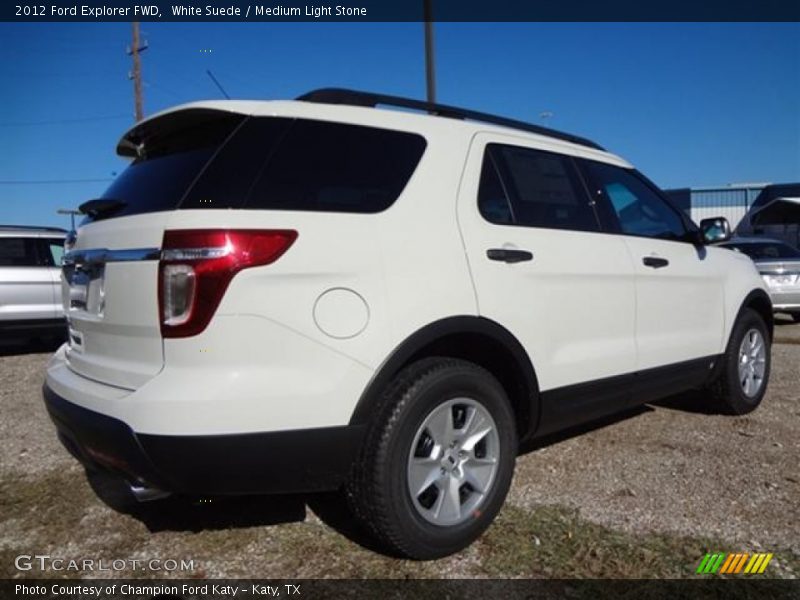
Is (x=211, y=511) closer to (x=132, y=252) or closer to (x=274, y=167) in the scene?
(x=132, y=252)

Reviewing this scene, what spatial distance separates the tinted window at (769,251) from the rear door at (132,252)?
1044cm

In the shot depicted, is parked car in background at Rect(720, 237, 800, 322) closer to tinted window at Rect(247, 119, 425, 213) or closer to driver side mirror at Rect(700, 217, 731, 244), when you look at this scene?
driver side mirror at Rect(700, 217, 731, 244)

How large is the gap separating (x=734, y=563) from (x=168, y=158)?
2852mm

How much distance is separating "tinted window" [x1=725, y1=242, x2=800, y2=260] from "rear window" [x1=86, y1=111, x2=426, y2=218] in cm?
992

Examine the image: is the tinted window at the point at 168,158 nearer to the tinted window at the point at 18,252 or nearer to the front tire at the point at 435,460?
the front tire at the point at 435,460

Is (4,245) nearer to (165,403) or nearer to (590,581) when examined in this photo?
(165,403)

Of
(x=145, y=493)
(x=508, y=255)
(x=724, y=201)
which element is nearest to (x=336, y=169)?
(x=508, y=255)

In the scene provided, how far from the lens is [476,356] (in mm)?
2910

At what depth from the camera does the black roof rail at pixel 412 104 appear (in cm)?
267

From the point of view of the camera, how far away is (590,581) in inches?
97.0

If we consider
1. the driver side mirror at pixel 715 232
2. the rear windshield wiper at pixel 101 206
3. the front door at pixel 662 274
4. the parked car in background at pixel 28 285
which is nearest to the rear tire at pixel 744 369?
the front door at pixel 662 274
